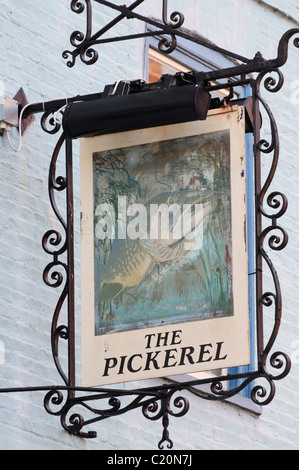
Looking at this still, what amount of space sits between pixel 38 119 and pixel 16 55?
391mm

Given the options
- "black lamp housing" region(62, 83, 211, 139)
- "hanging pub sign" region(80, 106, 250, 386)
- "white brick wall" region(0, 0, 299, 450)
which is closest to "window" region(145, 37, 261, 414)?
"white brick wall" region(0, 0, 299, 450)

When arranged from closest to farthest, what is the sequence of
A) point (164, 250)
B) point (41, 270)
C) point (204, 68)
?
point (164, 250) → point (41, 270) → point (204, 68)

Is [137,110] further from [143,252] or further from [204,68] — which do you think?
[204,68]

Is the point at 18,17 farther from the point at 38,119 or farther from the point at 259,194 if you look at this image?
the point at 259,194

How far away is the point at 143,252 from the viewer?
6.47 m

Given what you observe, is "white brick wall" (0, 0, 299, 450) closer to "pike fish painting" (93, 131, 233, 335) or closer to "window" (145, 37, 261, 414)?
"window" (145, 37, 261, 414)

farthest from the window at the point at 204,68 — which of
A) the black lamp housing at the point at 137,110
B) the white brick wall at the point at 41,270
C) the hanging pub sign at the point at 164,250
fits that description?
the hanging pub sign at the point at 164,250

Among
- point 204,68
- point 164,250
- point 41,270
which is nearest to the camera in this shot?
point 164,250

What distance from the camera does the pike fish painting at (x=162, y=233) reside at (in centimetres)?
634

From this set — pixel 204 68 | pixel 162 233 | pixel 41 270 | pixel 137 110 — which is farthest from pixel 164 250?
pixel 204 68

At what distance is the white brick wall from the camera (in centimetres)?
712

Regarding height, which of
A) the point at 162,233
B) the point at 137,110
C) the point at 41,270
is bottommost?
the point at 41,270

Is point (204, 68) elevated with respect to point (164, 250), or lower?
elevated

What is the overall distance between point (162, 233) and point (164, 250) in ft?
0.30
